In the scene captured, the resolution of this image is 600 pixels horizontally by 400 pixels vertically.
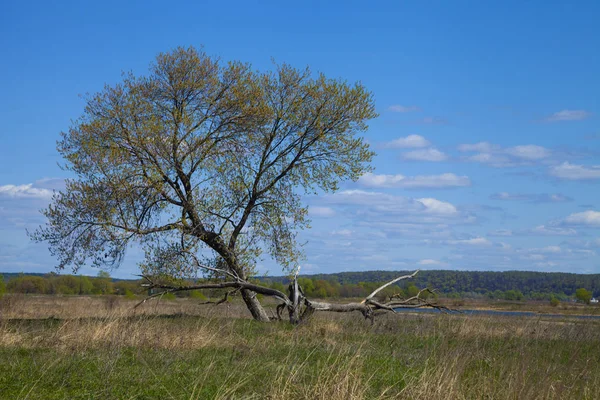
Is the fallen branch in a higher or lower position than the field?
higher

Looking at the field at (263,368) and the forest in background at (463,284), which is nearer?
the field at (263,368)

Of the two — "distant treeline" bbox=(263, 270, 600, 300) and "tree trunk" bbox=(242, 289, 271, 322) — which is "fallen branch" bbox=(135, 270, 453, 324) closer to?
"tree trunk" bbox=(242, 289, 271, 322)

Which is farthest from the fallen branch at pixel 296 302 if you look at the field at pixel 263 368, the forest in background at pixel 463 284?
the forest in background at pixel 463 284

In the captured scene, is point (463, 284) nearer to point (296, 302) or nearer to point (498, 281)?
point (498, 281)

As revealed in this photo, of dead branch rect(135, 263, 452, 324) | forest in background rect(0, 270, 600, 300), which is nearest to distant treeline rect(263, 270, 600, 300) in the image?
forest in background rect(0, 270, 600, 300)

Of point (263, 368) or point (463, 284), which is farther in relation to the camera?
point (463, 284)

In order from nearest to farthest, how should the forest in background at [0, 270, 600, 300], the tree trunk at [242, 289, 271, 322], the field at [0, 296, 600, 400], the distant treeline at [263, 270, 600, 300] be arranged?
1. the field at [0, 296, 600, 400]
2. the tree trunk at [242, 289, 271, 322]
3. the forest in background at [0, 270, 600, 300]
4. the distant treeline at [263, 270, 600, 300]

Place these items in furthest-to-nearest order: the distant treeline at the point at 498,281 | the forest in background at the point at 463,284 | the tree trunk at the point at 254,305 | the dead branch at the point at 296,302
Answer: the distant treeline at the point at 498,281, the forest in background at the point at 463,284, the tree trunk at the point at 254,305, the dead branch at the point at 296,302

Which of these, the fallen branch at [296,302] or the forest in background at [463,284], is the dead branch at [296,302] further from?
the forest in background at [463,284]

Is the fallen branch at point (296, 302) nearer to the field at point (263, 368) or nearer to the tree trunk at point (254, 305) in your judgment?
the tree trunk at point (254, 305)

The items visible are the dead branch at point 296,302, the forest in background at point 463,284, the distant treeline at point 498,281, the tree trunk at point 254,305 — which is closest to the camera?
the dead branch at point 296,302

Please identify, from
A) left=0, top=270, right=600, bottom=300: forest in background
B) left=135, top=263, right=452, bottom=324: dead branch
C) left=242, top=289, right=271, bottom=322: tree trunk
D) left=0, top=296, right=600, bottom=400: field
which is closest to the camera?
left=0, top=296, right=600, bottom=400: field

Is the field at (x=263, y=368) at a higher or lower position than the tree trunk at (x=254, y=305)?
lower

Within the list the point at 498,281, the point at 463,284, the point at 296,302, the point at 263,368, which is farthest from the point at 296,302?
the point at 498,281
